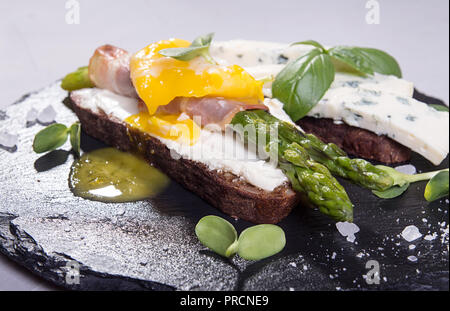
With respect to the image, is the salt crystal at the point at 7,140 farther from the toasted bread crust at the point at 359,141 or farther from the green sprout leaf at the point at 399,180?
the green sprout leaf at the point at 399,180

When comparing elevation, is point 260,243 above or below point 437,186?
Answer: below

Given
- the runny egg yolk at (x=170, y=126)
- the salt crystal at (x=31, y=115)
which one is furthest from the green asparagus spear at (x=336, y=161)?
the salt crystal at (x=31, y=115)

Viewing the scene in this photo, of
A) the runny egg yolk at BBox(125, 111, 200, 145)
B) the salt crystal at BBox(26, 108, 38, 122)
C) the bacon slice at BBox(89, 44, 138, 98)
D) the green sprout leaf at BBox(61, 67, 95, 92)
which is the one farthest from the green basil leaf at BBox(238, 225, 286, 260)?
the salt crystal at BBox(26, 108, 38, 122)

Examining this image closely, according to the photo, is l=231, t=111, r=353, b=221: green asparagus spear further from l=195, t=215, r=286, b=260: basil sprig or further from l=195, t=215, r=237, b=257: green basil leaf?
l=195, t=215, r=237, b=257: green basil leaf

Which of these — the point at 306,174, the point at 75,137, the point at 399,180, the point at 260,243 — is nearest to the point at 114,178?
the point at 75,137

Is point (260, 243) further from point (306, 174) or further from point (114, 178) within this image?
point (114, 178)
